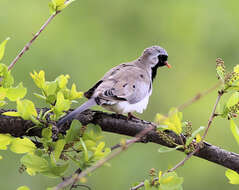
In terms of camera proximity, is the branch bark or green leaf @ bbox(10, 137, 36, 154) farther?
the branch bark

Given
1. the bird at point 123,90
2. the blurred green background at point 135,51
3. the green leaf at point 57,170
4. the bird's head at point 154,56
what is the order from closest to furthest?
the green leaf at point 57,170, the bird at point 123,90, the bird's head at point 154,56, the blurred green background at point 135,51

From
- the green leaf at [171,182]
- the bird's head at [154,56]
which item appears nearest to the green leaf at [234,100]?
the green leaf at [171,182]

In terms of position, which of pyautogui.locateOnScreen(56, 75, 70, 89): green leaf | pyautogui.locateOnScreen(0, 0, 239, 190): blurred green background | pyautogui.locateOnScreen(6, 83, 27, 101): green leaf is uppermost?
pyautogui.locateOnScreen(56, 75, 70, 89): green leaf

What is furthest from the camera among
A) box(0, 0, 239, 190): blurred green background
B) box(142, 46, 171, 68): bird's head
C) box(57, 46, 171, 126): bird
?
box(0, 0, 239, 190): blurred green background

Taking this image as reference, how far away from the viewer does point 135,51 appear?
8.74m

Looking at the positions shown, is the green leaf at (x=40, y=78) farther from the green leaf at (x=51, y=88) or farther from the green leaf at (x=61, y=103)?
the green leaf at (x=61, y=103)

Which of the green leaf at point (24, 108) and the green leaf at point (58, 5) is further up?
the green leaf at point (58, 5)

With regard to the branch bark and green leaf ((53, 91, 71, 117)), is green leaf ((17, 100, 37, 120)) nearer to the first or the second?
green leaf ((53, 91, 71, 117))

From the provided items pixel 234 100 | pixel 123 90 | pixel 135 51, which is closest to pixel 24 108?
pixel 234 100

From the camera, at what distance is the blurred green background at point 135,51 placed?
7777 mm

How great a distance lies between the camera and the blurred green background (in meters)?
7.78

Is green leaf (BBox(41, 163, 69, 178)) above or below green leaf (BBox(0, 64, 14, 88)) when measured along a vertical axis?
below

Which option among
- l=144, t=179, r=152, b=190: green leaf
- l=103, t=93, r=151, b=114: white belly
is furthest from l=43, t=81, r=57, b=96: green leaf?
l=103, t=93, r=151, b=114: white belly

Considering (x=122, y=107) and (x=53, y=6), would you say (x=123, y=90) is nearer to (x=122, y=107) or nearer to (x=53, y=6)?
(x=122, y=107)
